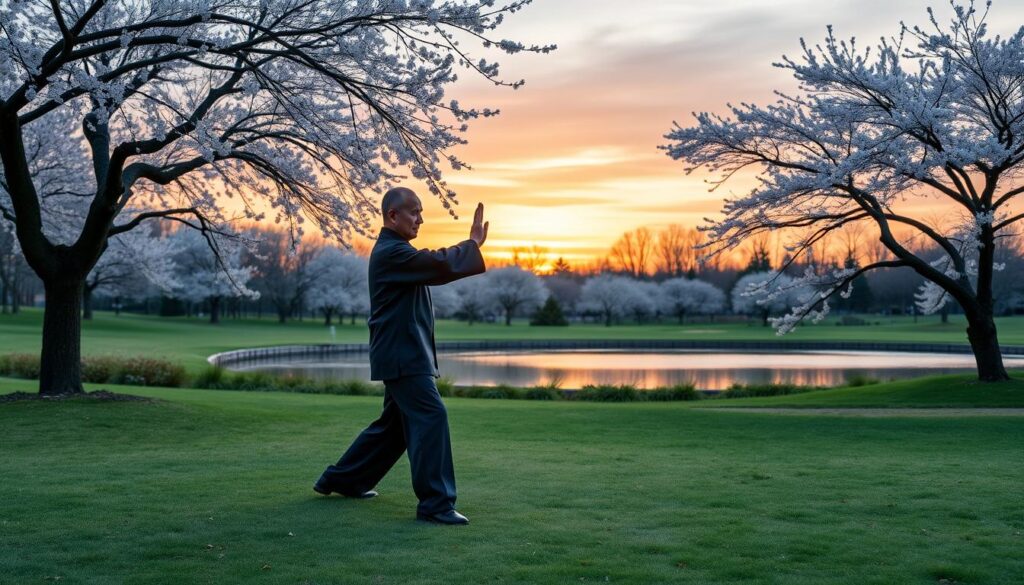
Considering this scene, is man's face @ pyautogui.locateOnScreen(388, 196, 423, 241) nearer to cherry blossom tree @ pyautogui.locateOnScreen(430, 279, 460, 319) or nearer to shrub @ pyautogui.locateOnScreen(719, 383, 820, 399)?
shrub @ pyautogui.locateOnScreen(719, 383, 820, 399)

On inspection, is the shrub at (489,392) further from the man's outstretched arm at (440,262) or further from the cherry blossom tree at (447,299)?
the cherry blossom tree at (447,299)

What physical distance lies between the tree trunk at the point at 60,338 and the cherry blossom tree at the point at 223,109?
0.02m

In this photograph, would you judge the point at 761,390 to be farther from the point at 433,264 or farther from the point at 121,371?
the point at 433,264

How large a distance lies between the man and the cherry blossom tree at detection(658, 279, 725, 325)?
110m

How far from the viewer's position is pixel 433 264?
20.2ft

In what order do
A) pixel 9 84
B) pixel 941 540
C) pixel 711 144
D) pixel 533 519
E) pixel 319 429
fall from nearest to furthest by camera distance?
1. pixel 941 540
2. pixel 533 519
3. pixel 319 429
4. pixel 9 84
5. pixel 711 144

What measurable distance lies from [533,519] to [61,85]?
7.60 metres

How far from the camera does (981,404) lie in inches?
725

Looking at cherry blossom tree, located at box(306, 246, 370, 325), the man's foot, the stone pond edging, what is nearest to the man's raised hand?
the man's foot

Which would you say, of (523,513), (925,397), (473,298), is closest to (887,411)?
(925,397)

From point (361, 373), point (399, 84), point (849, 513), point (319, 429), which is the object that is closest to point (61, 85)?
point (399, 84)

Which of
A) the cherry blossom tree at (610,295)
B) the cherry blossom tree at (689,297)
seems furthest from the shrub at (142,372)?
the cherry blossom tree at (689,297)

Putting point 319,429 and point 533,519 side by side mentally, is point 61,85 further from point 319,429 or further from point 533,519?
point 533,519

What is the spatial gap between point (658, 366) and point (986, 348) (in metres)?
22.8
